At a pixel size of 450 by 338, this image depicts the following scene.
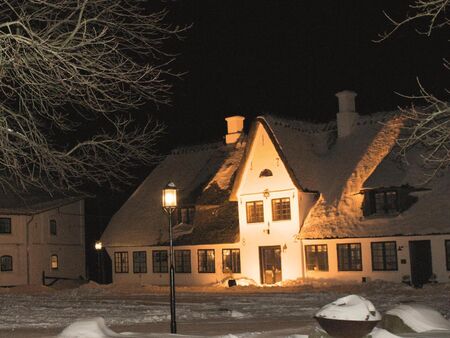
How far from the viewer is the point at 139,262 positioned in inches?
1813

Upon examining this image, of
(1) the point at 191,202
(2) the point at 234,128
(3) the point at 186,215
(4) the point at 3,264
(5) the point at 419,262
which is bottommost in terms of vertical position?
(5) the point at 419,262

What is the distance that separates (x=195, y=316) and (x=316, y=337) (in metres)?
8.47

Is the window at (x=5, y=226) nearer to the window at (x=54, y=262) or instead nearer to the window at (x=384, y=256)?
the window at (x=54, y=262)

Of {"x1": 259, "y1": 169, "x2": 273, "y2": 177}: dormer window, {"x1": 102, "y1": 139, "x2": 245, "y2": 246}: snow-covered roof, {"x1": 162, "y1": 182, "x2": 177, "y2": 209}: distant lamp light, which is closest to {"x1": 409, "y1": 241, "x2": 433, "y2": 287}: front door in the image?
{"x1": 259, "y1": 169, "x2": 273, "y2": 177}: dormer window

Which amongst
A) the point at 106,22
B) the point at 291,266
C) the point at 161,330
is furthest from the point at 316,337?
the point at 291,266

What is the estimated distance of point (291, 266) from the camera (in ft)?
126

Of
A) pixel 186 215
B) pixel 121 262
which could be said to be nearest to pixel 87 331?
pixel 186 215

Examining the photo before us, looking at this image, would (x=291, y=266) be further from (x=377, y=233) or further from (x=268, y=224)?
(x=377, y=233)

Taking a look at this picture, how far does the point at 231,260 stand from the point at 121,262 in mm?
9373

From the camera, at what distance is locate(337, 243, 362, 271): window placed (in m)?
36.0

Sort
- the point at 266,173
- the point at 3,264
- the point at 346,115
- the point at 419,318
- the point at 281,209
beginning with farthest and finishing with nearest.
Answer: the point at 3,264
the point at 346,115
the point at 266,173
the point at 281,209
the point at 419,318

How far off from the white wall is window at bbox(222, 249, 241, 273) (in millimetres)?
4583

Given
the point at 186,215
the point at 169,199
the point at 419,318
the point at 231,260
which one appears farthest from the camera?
the point at 186,215

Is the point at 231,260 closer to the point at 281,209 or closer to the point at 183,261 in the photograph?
the point at 183,261
